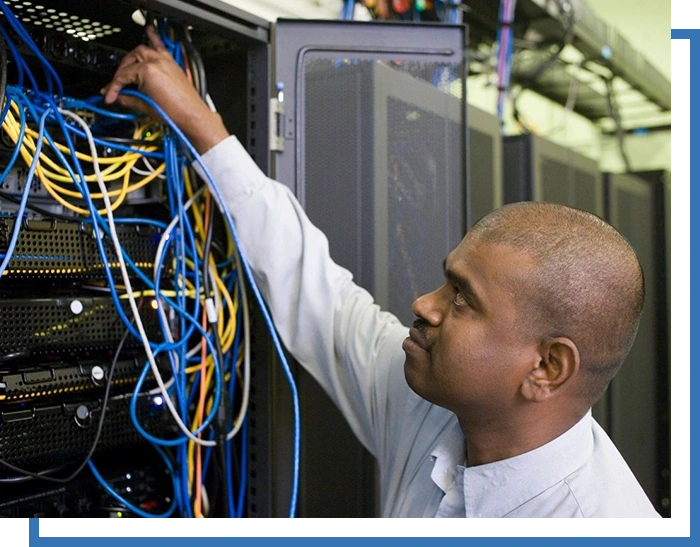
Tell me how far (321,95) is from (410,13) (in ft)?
3.35

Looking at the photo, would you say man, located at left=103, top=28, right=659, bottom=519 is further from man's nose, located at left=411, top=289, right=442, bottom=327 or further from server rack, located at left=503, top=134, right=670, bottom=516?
server rack, located at left=503, top=134, right=670, bottom=516

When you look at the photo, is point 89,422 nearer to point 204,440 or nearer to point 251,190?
point 204,440

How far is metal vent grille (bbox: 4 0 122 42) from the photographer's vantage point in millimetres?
901

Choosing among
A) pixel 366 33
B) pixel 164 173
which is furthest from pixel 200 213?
pixel 366 33

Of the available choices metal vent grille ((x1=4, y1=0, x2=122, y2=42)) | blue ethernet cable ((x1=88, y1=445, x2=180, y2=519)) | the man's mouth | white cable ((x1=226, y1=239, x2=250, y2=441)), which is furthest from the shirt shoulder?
metal vent grille ((x1=4, y1=0, x2=122, y2=42))

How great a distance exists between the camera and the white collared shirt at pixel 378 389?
95 cm

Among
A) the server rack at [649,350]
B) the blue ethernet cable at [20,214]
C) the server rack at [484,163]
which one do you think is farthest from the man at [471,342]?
the server rack at [649,350]

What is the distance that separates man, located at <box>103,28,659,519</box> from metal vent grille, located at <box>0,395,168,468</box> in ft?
0.82

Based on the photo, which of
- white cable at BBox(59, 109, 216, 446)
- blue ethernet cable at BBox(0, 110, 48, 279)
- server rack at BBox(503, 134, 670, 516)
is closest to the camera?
blue ethernet cable at BBox(0, 110, 48, 279)

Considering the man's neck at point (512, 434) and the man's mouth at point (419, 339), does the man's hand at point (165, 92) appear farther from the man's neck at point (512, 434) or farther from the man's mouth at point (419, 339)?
the man's neck at point (512, 434)

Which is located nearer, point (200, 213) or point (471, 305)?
point (471, 305)

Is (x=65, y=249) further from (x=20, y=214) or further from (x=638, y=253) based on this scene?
(x=638, y=253)

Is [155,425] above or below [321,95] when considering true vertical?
below

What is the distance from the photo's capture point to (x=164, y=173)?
1.06 m
